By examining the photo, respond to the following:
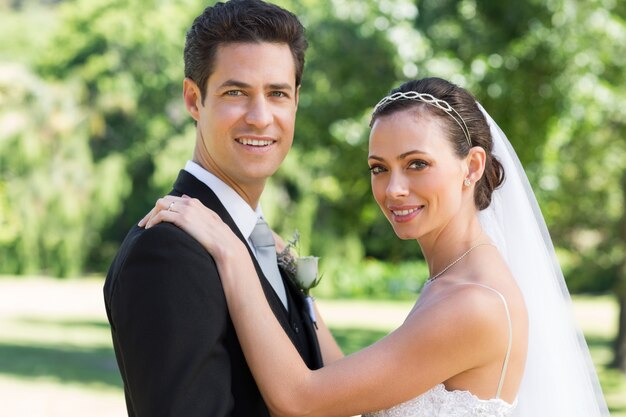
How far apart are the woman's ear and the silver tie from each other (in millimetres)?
754

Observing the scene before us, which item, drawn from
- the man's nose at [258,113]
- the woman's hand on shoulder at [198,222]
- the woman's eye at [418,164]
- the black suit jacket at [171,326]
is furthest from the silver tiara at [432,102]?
the black suit jacket at [171,326]

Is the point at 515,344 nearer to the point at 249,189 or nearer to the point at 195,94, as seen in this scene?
the point at 249,189

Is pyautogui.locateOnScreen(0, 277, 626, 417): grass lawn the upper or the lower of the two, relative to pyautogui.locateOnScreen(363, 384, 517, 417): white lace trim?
lower

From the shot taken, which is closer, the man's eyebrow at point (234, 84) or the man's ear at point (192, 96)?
the man's eyebrow at point (234, 84)

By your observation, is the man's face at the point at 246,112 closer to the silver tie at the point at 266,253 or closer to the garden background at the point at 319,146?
the silver tie at the point at 266,253

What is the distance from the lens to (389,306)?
1282 inches

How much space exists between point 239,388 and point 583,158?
13368 mm

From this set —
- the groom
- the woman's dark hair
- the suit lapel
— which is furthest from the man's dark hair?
the woman's dark hair

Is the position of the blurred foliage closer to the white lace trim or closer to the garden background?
the garden background

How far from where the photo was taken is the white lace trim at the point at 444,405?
3016 mm

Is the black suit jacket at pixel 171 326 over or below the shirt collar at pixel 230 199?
below

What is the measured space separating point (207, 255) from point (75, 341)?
16.3 metres

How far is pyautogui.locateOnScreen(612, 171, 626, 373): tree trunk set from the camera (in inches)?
596

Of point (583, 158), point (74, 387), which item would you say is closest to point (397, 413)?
point (74, 387)
